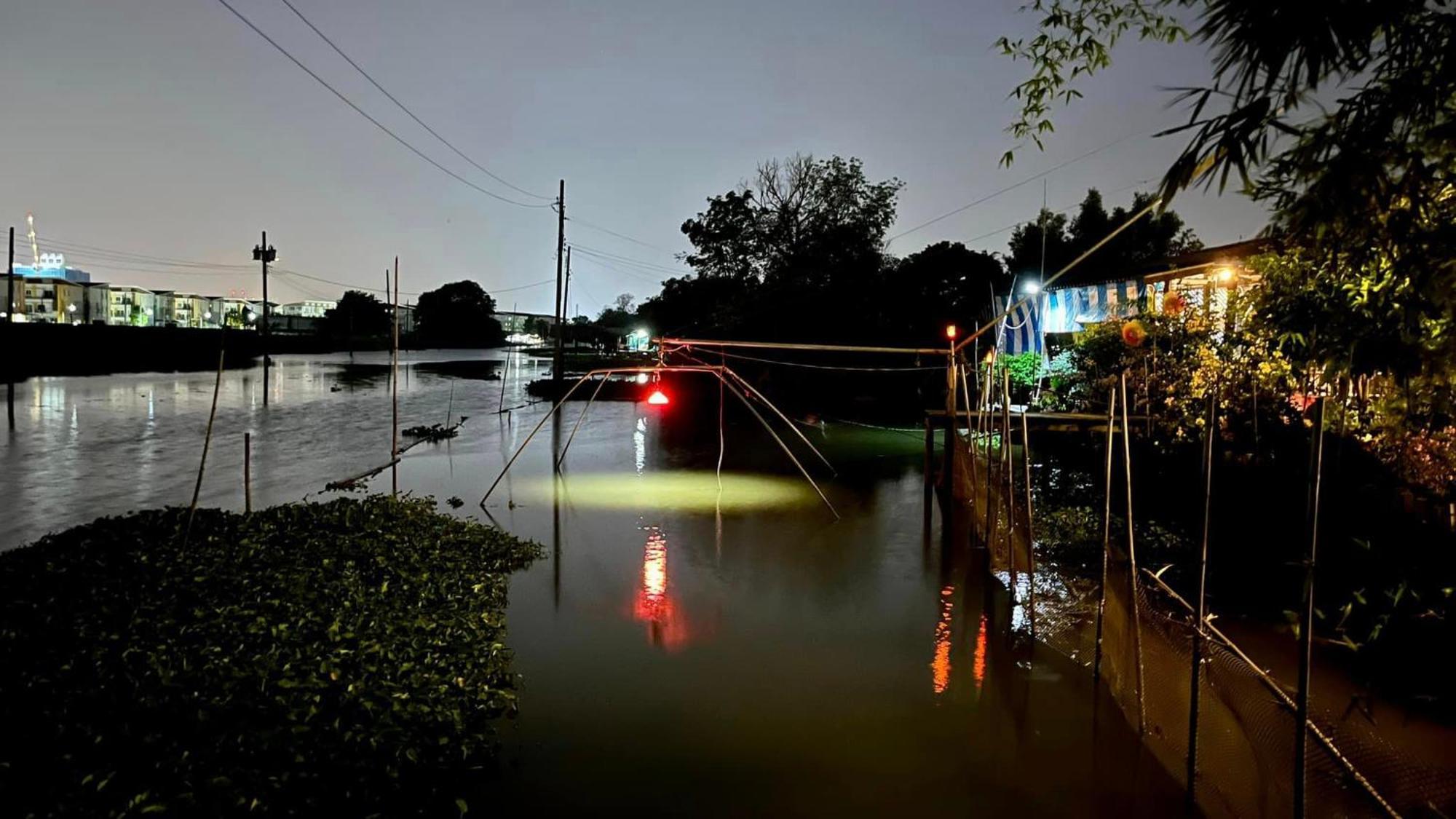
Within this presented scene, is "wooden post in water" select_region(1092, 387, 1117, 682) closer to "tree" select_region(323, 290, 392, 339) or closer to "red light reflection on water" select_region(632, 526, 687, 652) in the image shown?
"red light reflection on water" select_region(632, 526, 687, 652)

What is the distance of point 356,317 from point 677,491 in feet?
292

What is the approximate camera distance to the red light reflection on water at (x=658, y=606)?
25.1ft

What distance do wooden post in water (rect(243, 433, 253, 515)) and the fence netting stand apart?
28.3ft

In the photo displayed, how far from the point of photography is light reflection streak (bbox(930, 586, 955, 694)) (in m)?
6.73

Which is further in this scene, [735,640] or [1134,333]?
[1134,333]

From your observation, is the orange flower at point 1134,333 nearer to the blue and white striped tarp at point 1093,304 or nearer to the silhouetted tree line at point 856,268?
the blue and white striped tarp at point 1093,304

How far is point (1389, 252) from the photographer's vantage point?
291cm

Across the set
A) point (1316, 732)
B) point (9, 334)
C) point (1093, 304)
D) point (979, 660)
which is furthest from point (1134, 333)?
point (9, 334)

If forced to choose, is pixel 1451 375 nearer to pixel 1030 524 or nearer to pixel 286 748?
pixel 1030 524

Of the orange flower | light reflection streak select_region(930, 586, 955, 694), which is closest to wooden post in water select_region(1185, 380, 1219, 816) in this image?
light reflection streak select_region(930, 586, 955, 694)

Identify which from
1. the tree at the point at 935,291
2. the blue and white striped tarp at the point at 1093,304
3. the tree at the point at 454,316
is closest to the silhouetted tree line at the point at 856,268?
the tree at the point at 935,291

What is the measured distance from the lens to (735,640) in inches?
300

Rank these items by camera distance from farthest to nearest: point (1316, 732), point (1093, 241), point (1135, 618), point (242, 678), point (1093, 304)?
point (1093, 241)
point (1093, 304)
point (1135, 618)
point (242, 678)
point (1316, 732)

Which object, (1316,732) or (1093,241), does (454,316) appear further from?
(1316,732)
